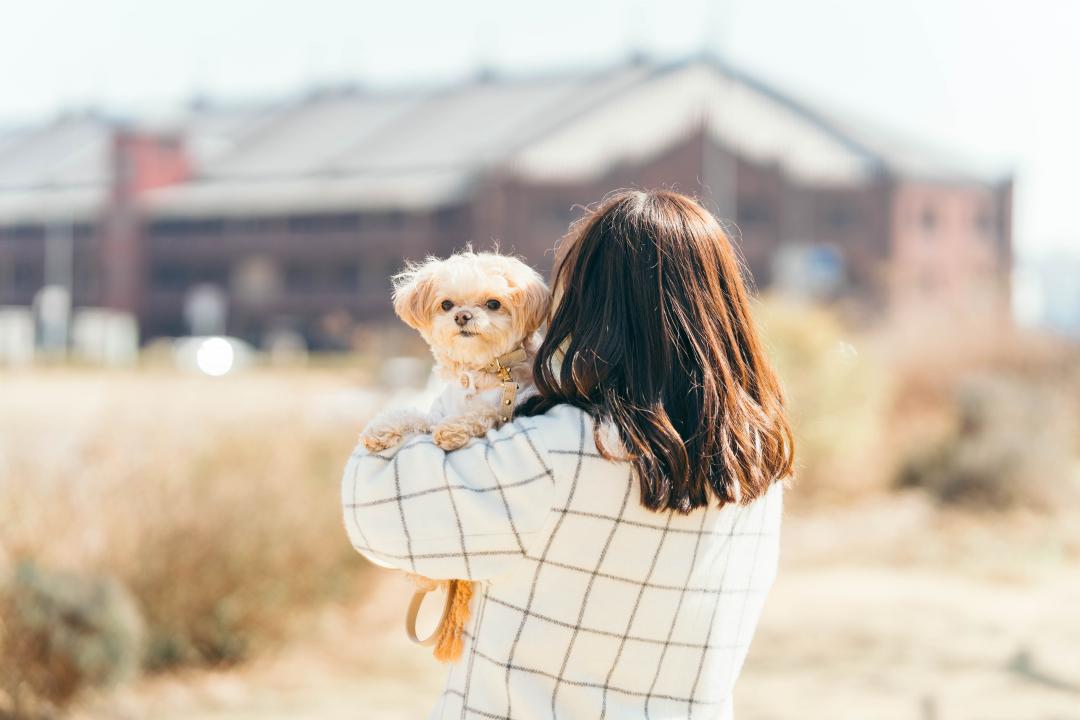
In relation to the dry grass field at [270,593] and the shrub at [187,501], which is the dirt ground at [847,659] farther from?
the shrub at [187,501]

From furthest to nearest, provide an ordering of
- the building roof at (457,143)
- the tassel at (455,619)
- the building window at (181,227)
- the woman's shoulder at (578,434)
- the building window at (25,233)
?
the building window at (181,227) → the building window at (25,233) → the building roof at (457,143) → the tassel at (455,619) → the woman's shoulder at (578,434)

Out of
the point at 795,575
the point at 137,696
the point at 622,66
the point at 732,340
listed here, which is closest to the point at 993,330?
the point at 795,575

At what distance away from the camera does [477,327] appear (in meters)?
2.06

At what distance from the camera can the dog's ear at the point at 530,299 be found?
2.09 m

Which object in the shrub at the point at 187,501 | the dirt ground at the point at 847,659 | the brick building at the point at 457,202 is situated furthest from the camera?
the brick building at the point at 457,202

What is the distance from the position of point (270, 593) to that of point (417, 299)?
619 centimetres

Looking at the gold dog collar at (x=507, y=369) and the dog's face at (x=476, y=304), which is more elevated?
the dog's face at (x=476, y=304)

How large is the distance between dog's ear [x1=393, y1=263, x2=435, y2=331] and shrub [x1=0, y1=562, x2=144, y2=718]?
4.74 metres

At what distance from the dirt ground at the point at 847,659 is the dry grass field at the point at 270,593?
0.07 feet

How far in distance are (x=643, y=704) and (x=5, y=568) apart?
204 inches

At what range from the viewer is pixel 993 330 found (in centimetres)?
1819

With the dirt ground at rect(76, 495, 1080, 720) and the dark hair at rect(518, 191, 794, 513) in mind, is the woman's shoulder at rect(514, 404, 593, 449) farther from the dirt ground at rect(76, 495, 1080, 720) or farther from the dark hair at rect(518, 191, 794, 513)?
the dirt ground at rect(76, 495, 1080, 720)

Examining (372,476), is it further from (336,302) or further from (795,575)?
(336,302)

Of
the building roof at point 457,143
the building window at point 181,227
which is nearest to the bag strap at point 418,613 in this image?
the building roof at point 457,143
